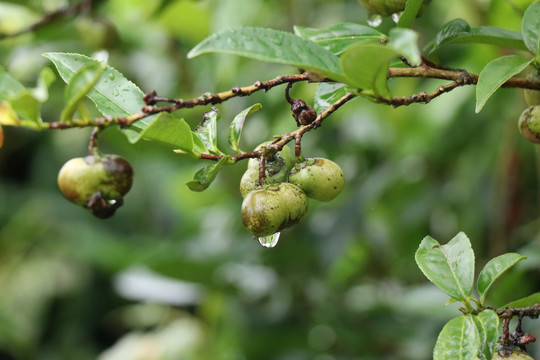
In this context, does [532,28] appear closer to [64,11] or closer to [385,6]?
[385,6]

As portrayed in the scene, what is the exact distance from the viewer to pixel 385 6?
81 cm

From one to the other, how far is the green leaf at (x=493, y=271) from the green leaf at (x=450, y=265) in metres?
0.02

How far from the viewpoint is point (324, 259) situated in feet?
5.14

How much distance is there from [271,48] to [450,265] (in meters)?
0.31

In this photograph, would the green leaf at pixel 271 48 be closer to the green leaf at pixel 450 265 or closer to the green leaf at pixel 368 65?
the green leaf at pixel 368 65

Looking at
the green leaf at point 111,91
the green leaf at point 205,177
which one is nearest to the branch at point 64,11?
the green leaf at point 111,91

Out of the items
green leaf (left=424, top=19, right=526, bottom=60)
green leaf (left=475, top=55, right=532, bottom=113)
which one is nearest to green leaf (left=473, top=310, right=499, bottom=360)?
green leaf (left=475, top=55, right=532, bottom=113)

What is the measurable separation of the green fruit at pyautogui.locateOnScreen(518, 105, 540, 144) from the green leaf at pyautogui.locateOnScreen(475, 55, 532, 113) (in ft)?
0.23

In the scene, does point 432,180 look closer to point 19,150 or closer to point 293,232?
point 293,232

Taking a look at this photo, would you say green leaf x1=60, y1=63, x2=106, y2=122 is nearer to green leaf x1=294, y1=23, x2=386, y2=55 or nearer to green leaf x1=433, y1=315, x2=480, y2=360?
green leaf x1=294, y1=23, x2=386, y2=55

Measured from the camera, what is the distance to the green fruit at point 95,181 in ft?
2.43

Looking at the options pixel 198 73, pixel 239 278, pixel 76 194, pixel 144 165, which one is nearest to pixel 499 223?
pixel 239 278

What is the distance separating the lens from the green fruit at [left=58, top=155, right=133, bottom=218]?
0.74m

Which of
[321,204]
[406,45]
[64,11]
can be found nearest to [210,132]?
[406,45]
